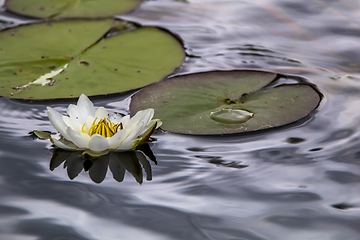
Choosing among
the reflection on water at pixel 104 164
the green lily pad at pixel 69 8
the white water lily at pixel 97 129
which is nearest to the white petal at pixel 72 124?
the white water lily at pixel 97 129

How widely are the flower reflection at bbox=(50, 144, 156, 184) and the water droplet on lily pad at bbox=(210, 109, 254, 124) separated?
0.42 metres

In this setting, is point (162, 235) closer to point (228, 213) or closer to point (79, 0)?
point (228, 213)

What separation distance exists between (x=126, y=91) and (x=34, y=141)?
62cm

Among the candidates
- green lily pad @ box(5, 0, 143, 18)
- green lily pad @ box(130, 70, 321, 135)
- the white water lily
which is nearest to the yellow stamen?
the white water lily

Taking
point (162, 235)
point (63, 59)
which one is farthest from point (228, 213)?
point (63, 59)

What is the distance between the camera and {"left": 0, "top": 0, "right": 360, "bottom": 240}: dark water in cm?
137

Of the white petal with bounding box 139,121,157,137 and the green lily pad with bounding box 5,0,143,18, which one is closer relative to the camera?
the white petal with bounding box 139,121,157,137

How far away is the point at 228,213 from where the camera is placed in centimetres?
144

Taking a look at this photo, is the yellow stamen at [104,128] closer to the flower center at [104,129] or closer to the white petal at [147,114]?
the flower center at [104,129]

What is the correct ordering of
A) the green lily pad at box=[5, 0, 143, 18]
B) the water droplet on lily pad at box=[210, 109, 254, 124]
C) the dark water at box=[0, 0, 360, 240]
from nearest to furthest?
the dark water at box=[0, 0, 360, 240] < the water droplet on lily pad at box=[210, 109, 254, 124] < the green lily pad at box=[5, 0, 143, 18]

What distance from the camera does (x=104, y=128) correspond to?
171cm

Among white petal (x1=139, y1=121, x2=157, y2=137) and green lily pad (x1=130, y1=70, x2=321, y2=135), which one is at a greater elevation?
green lily pad (x1=130, y1=70, x2=321, y2=135)

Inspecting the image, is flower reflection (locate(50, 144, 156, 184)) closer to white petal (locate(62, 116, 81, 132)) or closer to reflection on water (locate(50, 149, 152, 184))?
reflection on water (locate(50, 149, 152, 184))

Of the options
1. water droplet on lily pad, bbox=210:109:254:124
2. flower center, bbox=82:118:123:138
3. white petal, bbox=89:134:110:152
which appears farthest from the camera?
water droplet on lily pad, bbox=210:109:254:124
